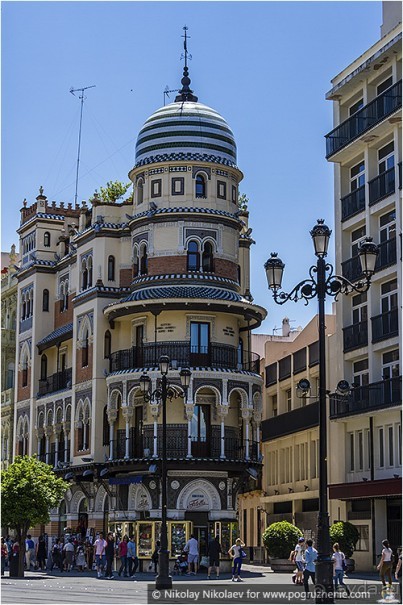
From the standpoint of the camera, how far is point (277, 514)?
60.8 m

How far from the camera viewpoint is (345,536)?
42781mm

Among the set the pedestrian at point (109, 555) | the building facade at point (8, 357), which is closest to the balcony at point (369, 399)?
the pedestrian at point (109, 555)

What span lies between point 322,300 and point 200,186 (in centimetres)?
3025

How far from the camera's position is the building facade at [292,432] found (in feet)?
180

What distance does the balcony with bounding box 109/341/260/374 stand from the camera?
164ft

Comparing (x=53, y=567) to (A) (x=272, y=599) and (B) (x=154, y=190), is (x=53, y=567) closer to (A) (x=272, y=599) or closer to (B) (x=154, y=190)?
(B) (x=154, y=190)

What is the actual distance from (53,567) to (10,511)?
11.4 metres

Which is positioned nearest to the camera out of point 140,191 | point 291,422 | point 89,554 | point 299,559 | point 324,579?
point 324,579

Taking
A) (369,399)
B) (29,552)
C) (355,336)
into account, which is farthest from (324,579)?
(29,552)

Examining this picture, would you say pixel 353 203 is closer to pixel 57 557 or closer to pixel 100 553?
pixel 100 553

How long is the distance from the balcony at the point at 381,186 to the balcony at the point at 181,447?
40.0ft

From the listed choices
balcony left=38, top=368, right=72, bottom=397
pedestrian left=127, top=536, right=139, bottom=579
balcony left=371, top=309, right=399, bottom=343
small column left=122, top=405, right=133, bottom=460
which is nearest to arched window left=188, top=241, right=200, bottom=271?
small column left=122, top=405, right=133, bottom=460

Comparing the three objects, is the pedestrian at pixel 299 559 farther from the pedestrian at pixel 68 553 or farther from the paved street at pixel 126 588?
the pedestrian at pixel 68 553

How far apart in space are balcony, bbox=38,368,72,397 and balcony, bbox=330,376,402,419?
→ 628 inches
